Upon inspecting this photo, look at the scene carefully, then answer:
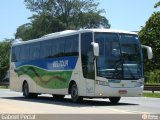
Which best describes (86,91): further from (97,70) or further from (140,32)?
(140,32)

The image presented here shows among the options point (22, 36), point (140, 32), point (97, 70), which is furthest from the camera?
point (22, 36)

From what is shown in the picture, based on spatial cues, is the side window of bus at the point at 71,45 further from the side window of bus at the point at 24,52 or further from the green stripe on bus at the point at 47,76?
the side window of bus at the point at 24,52

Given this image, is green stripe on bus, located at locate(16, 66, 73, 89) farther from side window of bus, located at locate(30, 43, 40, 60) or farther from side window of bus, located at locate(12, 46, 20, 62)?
side window of bus, located at locate(12, 46, 20, 62)

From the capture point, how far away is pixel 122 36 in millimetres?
24562

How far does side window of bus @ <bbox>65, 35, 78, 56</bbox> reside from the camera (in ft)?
83.4

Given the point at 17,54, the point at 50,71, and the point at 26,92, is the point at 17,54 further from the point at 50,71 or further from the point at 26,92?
the point at 50,71

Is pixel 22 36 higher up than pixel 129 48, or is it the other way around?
pixel 22 36

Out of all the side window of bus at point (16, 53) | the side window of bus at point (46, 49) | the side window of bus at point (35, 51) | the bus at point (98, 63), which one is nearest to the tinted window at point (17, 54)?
the side window of bus at point (16, 53)

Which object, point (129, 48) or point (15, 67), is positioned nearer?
point (129, 48)

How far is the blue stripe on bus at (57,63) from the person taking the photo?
84.6ft

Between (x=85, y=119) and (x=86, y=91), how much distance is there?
8.24 m

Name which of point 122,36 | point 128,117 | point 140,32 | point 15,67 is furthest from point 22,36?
point 128,117

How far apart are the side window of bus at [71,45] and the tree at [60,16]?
184 feet

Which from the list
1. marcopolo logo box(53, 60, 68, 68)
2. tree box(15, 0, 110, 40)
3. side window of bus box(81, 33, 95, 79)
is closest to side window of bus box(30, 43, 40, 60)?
marcopolo logo box(53, 60, 68, 68)
